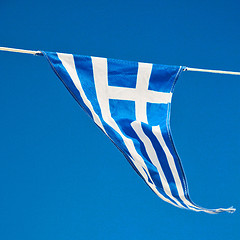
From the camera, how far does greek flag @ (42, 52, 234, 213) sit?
1819 millimetres

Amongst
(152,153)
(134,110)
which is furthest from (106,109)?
(152,153)

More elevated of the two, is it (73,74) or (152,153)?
(73,74)

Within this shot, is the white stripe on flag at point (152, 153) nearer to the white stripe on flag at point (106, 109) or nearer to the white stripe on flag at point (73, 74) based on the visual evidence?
the white stripe on flag at point (106, 109)

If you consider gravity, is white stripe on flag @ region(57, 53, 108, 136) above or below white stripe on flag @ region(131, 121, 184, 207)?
above

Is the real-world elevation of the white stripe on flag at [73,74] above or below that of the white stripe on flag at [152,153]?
above

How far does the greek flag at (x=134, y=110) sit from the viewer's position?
1819mm

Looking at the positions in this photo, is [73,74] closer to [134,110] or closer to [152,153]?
[134,110]

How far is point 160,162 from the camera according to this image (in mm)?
1864

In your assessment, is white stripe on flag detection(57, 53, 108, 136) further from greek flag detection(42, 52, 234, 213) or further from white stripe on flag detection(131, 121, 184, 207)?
white stripe on flag detection(131, 121, 184, 207)

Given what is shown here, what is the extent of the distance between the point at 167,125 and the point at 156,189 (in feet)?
0.92

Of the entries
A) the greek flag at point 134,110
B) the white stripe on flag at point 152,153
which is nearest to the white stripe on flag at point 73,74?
the greek flag at point 134,110

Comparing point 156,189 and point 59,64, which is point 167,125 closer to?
point 156,189

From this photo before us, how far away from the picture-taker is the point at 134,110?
1.96 metres

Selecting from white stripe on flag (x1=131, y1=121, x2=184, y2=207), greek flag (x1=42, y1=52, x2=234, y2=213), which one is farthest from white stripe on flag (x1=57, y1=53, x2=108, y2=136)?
white stripe on flag (x1=131, y1=121, x2=184, y2=207)
